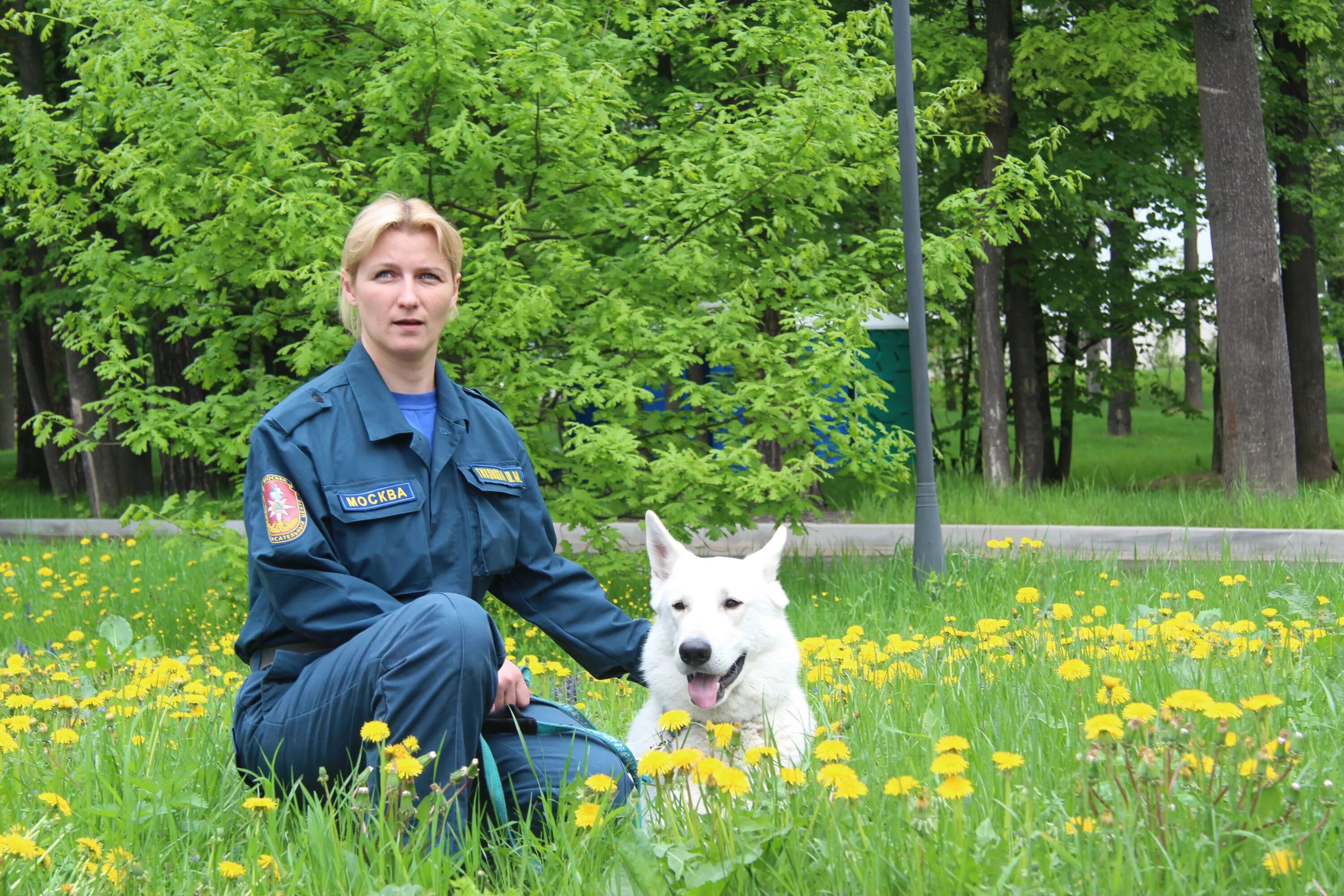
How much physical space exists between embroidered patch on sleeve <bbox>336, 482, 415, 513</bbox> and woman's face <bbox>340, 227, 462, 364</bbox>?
0.44m

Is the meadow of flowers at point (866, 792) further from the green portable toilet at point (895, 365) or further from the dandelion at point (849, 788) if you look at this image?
the green portable toilet at point (895, 365)

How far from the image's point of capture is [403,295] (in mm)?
3381

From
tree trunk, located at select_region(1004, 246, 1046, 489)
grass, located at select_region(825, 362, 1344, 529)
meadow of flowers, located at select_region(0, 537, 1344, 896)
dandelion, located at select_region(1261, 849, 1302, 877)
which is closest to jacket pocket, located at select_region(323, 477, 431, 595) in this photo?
meadow of flowers, located at select_region(0, 537, 1344, 896)

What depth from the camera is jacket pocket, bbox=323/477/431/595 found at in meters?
3.14

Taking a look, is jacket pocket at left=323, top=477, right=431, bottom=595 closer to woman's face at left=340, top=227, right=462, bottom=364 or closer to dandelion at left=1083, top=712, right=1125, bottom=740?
woman's face at left=340, top=227, right=462, bottom=364

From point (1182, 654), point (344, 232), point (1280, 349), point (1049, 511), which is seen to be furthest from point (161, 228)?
point (1280, 349)

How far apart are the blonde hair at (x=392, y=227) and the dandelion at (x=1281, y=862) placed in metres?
2.51

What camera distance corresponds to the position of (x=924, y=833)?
7.11 ft

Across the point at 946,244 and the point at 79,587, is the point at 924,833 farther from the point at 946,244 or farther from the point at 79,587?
the point at 79,587

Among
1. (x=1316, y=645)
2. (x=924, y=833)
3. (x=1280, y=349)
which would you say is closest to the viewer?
(x=924, y=833)

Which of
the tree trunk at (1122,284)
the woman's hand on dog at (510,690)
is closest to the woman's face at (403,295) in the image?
the woman's hand on dog at (510,690)

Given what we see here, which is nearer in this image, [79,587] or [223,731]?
[223,731]

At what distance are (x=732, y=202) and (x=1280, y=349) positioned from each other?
6.81 m

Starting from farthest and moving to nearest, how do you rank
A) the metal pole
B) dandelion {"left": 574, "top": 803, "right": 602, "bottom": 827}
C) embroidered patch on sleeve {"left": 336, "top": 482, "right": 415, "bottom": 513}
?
the metal pole → embroidered patch on sleeve {"left": 336, "top": 482, "right": 415, "bottom": 513} → dandelion {"left": 574, "top": 803, "right": 602, "bottom": 827}
